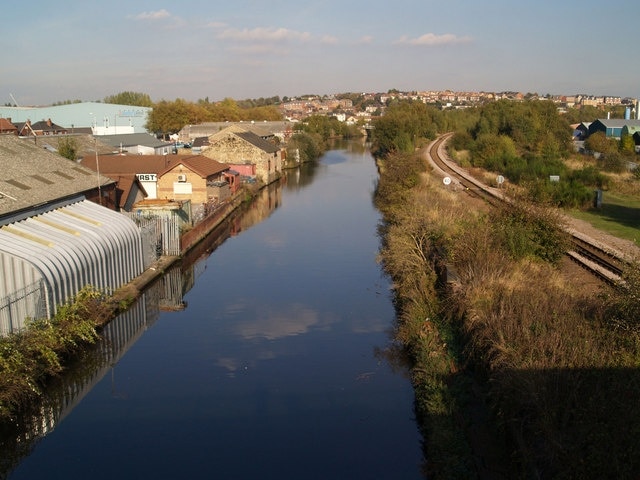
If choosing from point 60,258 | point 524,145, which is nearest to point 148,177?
point 60,258

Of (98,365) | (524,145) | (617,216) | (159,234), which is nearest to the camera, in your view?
(98,365)

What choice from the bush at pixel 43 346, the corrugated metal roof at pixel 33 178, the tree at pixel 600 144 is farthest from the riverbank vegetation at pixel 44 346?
the tree at pixel 600 144

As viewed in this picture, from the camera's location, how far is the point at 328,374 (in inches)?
451

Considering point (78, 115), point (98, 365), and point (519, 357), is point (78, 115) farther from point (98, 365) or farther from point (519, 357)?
point (519, 357)

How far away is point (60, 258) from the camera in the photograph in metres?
12.4

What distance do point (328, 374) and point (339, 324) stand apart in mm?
2798

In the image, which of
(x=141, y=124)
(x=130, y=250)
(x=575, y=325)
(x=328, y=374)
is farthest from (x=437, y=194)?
(x=141, y=124)

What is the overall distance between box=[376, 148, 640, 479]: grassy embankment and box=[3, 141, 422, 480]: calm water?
79cm

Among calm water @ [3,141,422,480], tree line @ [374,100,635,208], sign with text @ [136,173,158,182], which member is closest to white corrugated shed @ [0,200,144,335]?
calm water @ [3,141,422,480]

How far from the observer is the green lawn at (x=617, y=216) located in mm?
20678

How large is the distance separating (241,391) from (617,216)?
18526 mm

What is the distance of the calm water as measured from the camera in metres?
8.62

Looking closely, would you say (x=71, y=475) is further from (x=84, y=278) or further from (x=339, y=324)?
(x=339, y=324)

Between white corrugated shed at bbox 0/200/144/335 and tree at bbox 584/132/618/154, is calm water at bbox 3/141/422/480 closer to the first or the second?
white corrugated shed at bbox 0/200/144/335
